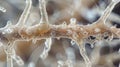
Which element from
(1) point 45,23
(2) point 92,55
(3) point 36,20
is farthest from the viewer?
(2) point 92,55

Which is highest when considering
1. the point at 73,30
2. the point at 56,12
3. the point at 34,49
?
the point at 56,12

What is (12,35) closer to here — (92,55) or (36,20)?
(36,20)

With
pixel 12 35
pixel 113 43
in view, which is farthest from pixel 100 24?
pixel 113 43

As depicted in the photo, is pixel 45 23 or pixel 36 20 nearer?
pixel 45 23

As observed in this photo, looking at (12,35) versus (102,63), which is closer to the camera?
(12,35)

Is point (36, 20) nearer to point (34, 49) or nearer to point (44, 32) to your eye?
point (34, 49)

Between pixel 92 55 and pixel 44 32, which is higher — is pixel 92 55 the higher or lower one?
the higher one

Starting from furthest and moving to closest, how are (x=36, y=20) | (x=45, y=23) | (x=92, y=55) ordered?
(x=92, y=55) < (x=36, y=20) < (x=45, y=23)

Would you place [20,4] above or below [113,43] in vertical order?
above

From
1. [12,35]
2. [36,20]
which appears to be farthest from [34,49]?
[12,35]
